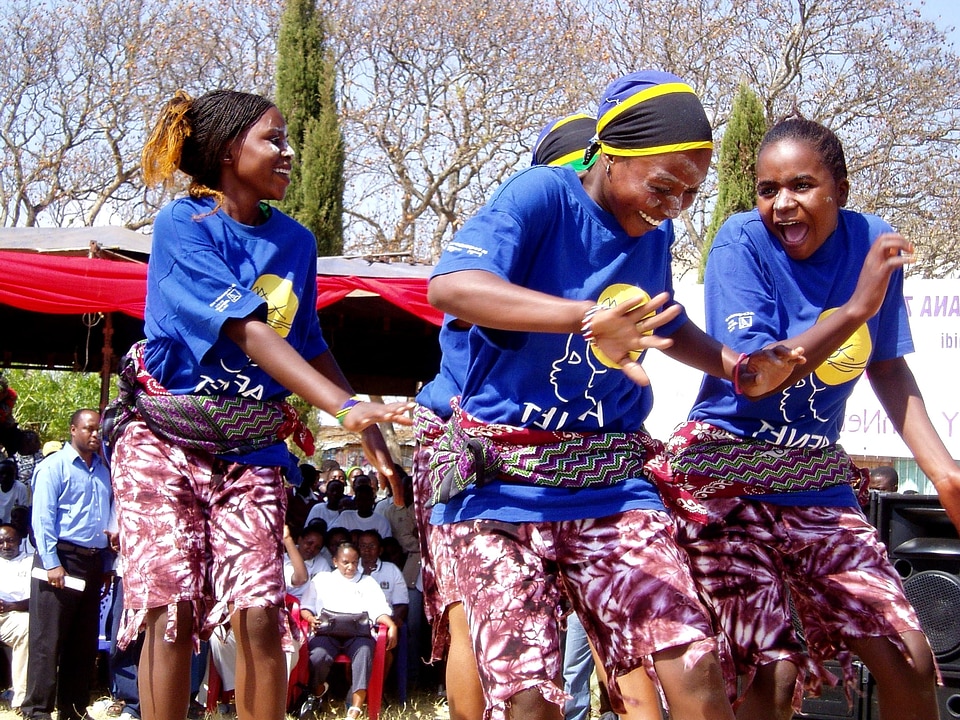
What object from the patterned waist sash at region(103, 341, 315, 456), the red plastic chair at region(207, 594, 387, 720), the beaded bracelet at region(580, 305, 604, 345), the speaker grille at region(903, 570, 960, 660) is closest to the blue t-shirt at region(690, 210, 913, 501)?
the beaded bracelet at region(580, 305, 604, 345)

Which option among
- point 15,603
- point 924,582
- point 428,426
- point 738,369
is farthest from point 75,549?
point 738,369

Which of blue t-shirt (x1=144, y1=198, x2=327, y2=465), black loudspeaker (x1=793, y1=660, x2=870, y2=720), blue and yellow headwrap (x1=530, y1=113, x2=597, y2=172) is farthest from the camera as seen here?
black loudspeaker (x1=793, y1=660, x2=870, y2=720)

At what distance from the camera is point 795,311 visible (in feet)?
11.1

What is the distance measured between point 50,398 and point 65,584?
2200 centimetres

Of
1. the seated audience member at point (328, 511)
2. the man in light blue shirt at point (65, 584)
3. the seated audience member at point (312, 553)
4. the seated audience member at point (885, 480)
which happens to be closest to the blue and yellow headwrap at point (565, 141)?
the man in light blue shirt at point (65, 584)

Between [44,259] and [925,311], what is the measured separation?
6750 millimetres

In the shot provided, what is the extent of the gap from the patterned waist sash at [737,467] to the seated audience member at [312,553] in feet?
17.8

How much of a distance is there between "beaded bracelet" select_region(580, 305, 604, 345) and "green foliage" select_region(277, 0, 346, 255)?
16.3 meters

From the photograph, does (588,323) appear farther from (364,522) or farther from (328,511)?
(328,511)

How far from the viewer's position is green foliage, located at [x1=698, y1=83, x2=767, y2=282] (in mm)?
18531

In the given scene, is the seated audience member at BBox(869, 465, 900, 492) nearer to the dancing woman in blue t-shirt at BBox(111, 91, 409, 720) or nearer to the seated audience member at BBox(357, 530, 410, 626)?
the seated audience member at BBox(357, 530, 410, 626)

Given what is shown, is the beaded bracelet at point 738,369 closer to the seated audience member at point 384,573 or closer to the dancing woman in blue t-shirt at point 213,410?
the dancing woman in blue t-shirt at point 213,410

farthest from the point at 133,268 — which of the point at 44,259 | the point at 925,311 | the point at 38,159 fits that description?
the point at 38,159

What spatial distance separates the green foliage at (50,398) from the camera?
2764 centimetres
